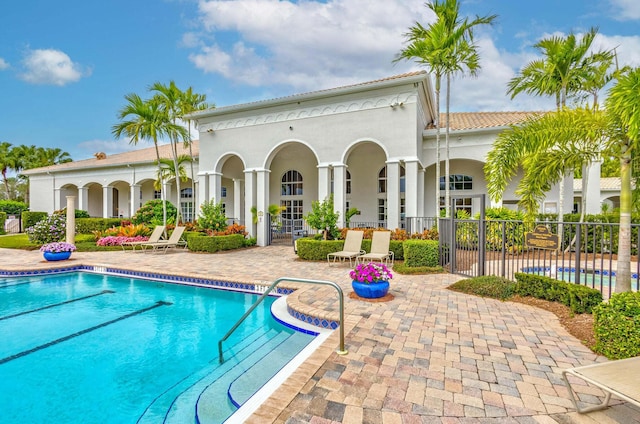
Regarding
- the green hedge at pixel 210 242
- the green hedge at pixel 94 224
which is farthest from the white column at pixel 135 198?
the green hedge at pixel 210 242

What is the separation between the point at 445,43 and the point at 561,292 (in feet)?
31.0

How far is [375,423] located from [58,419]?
3.47 metres

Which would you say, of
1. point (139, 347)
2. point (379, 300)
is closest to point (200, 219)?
point (139, 347)

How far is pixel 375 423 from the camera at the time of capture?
2.48 metres

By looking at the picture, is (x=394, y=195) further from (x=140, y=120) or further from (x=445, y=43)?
(x=140, y=120)

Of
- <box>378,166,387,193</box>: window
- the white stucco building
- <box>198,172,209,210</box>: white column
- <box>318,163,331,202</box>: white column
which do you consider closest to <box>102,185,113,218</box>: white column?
the white stucco building

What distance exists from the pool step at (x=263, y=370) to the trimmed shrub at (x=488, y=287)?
4.01m

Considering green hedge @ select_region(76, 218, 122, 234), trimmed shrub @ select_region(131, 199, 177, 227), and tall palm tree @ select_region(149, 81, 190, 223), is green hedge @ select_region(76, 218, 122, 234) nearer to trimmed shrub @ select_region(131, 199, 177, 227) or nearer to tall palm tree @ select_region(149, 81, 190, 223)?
trimmed shrub @ select_region(131, 199, 177, 227)

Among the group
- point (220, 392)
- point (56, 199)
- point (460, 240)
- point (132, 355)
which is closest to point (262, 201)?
point (460, 240)

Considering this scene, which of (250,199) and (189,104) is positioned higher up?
(189,104)

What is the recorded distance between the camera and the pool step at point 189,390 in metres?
3.36

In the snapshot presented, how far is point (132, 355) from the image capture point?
191 inches

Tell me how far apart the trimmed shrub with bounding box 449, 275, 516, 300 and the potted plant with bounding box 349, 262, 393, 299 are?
2.08 meters

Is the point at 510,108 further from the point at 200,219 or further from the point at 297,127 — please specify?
the point at 200,219
